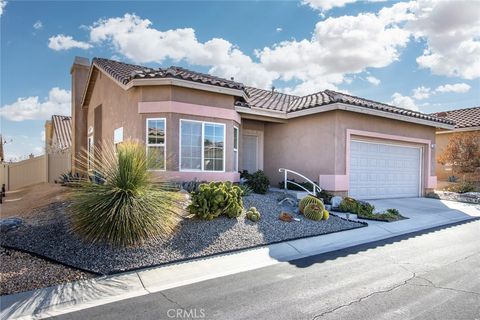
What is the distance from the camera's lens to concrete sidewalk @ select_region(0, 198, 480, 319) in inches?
184

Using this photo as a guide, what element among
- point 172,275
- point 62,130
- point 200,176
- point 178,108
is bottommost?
point 172,275

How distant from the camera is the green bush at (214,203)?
8.37 m

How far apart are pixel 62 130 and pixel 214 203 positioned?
81.4ft

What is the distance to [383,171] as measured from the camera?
15781mm

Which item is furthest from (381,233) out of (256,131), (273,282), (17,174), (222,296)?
(17,174)

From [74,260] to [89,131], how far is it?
1488 cm

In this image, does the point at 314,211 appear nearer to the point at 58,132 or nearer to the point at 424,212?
the point at 424,212

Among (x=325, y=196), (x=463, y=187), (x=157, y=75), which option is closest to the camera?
(x=157, y=75)

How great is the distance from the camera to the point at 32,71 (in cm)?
1504

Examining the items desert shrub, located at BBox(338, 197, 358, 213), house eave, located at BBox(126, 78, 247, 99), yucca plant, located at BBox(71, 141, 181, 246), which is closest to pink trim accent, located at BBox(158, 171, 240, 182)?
house eave, located at BBox(126, 78, 247, 99)

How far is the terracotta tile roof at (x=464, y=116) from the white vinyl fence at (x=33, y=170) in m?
24.7

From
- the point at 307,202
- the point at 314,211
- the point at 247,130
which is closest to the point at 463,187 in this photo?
the point at 247,130

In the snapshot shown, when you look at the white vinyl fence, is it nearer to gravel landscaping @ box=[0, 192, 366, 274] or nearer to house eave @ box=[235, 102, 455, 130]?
gravel landscaping @ box=[0, 192, 366, 274]

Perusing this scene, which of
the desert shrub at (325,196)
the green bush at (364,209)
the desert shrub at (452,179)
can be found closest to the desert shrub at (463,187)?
the desert shrub at (452,179)
